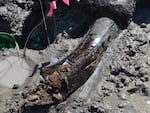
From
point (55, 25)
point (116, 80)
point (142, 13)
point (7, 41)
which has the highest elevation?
point (142, 13)

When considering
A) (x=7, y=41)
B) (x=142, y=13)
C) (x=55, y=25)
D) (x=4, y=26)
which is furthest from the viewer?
(x=4, y=26)

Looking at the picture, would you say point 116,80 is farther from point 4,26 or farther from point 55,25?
point 4,26

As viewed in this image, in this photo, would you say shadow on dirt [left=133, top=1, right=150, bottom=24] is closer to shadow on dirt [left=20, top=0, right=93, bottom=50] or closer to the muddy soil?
the muddy soil

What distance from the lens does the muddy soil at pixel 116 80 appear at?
11.3 ft

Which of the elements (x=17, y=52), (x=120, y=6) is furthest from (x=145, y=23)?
(x=17, y=52)

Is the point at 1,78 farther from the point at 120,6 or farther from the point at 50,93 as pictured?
the point at 120,6

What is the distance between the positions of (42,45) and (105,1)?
896 mm

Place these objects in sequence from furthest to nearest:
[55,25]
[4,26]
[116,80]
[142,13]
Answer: [4,26], [55,25], [142,13], [116,80]

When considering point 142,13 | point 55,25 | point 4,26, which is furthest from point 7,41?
point 142,13

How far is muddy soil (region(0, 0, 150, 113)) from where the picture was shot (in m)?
3.45

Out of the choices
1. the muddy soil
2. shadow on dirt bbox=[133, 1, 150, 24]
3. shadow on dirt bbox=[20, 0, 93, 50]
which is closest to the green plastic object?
A: shadow on dirt bbox=[20, 0, 93, 50]

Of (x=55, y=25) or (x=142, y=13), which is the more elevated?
(x=142, y=13)

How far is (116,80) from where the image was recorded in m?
3.67

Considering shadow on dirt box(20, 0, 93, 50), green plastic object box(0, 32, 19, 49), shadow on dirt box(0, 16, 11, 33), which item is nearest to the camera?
shadow on dirt box(20, 0, 93, 50)
